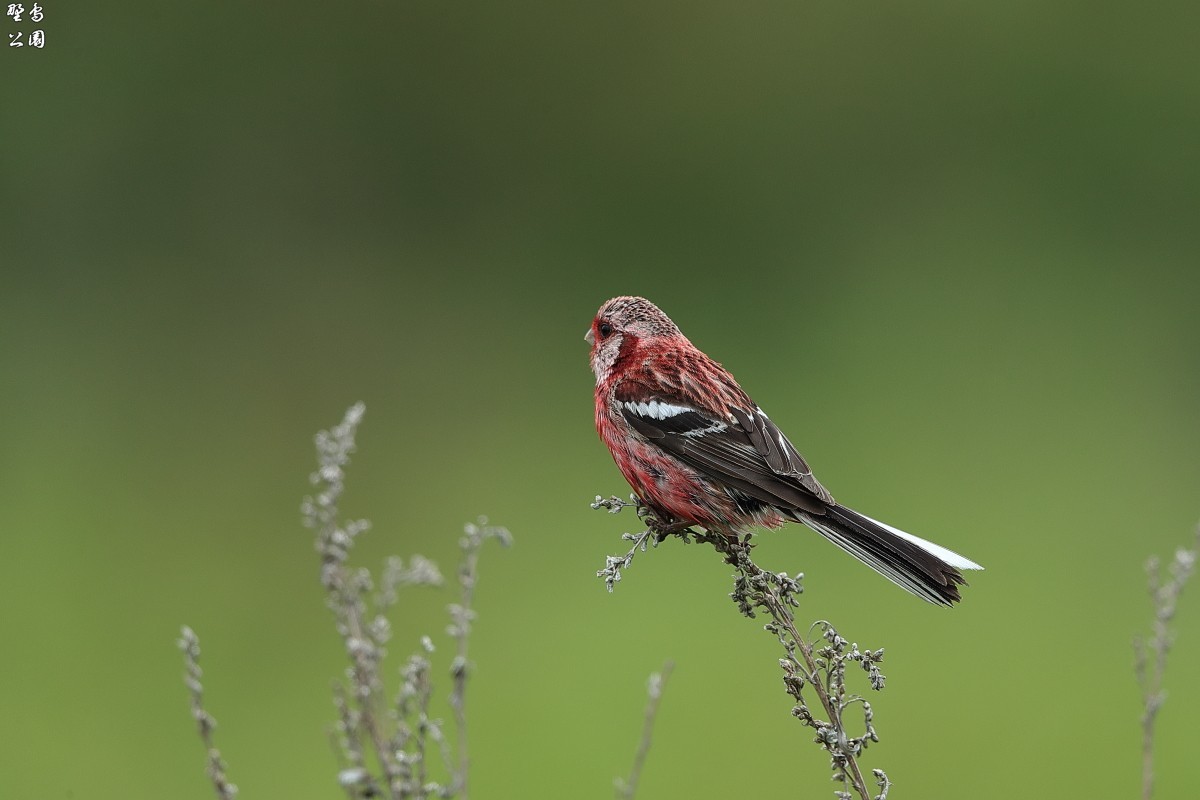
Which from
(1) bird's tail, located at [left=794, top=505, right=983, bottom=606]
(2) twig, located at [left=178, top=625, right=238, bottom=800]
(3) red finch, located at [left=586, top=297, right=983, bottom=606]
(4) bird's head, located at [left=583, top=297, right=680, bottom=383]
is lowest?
(2) twig, located at [left=178, top=625, right=238, bottom=800]

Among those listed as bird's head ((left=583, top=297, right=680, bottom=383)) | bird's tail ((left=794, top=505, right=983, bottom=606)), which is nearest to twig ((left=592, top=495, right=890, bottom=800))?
bird's tail ((left=794, top=505, right=983, bottom=606))

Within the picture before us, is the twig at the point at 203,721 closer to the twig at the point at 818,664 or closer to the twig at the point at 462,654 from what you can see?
the twig at the point at 462,654

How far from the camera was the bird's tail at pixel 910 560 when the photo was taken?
266cm

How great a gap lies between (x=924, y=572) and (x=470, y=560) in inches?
51.2

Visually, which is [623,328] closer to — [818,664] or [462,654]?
[818,664]

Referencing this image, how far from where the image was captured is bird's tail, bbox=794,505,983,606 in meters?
2.66

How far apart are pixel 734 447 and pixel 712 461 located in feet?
0.29

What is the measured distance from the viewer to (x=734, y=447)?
10.6 feet

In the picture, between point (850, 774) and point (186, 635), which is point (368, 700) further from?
point (850, 774)

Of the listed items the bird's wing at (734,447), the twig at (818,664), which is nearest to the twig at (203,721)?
the twig at (818,664)

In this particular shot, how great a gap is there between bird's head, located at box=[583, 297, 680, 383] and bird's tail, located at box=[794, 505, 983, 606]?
1.17 metres

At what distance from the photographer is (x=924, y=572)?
267cm

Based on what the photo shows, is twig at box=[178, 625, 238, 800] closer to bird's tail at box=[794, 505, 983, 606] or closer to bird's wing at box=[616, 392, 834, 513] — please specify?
bird's tail at box=[794, 505, 983, 606]

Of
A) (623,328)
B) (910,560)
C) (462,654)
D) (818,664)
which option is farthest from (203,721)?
(623,328)
